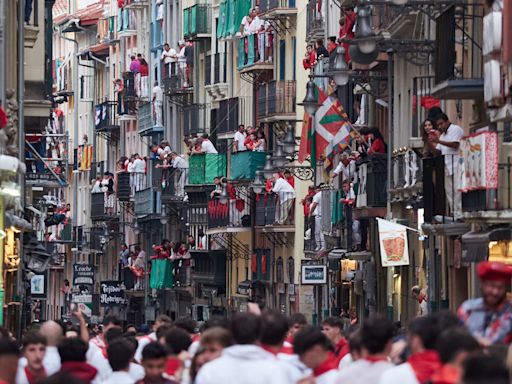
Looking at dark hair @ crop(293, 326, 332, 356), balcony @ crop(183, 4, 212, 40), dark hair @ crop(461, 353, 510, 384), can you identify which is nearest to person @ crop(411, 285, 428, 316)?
dark hair @ crop(293, 326, 332, 356)

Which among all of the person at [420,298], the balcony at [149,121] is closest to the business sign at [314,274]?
the person at [420,298]

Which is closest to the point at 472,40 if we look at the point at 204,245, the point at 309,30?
the point at 309,30

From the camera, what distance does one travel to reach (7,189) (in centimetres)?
3753

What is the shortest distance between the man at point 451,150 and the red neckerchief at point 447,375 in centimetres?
2078

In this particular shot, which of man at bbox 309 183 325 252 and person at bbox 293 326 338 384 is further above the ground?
man at bbox 309 183 325 252

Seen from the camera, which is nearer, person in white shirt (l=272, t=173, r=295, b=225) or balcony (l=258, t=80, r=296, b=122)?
person in white shirt (l=272, t=173, r=295, b=225)

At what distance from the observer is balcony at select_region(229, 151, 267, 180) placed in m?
68.9

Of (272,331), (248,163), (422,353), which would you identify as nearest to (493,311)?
(422,353)

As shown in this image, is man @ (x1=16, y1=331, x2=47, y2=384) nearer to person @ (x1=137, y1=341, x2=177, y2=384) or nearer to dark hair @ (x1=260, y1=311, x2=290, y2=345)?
person @ (x1=137, y1=341, x2=177, y2=384)

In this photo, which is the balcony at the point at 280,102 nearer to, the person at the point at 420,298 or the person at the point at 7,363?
the person at the point at 420,298

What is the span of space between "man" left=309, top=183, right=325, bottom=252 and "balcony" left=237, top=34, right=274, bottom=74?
995 centimetres

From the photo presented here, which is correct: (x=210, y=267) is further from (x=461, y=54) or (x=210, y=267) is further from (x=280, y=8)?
(x=461, y=54)

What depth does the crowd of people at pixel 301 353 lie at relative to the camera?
579 inches

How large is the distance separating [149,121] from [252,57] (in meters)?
18.3
